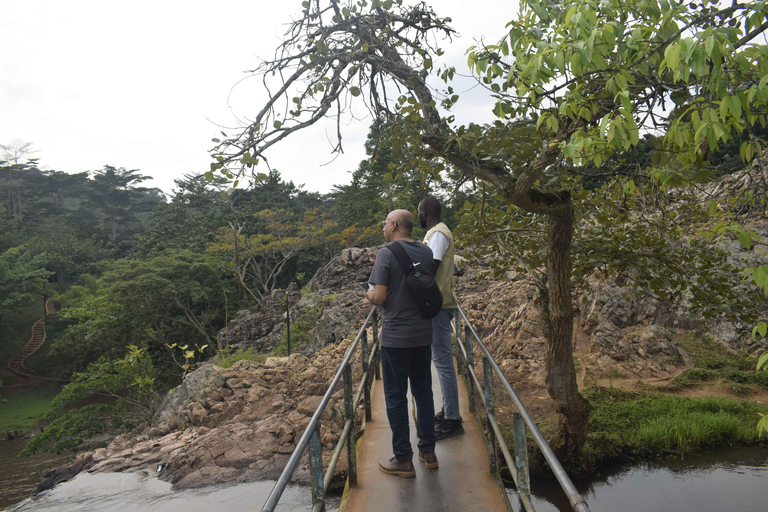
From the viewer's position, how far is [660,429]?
609 cm

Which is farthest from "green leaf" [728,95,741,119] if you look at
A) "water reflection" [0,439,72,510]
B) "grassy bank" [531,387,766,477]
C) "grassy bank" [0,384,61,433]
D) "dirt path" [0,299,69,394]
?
"dirt path" [0,299,69,394]

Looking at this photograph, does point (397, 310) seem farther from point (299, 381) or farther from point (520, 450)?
point (299, 381)

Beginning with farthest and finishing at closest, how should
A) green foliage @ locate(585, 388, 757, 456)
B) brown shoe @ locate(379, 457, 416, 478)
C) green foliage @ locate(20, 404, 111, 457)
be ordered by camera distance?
green foliage @ locate(20, 404, 111, 457)
green foliage @ locate(585, 388, 757, 456)
brown shoe @ locate(379, 457, 416, 478)

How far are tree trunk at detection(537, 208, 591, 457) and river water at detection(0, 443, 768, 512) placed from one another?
2.87 ft

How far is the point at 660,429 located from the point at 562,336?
2.84m

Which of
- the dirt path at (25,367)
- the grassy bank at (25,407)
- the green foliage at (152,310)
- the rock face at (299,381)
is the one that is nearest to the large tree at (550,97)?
the rock face at (299,381)

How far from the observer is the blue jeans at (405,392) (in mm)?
2869

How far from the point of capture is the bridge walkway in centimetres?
273

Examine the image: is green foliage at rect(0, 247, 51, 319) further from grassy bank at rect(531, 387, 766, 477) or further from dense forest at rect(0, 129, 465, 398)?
grassy bank at rect(531, 387, 766, 477)

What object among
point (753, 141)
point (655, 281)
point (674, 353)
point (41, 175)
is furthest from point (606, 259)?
point (41, 175)

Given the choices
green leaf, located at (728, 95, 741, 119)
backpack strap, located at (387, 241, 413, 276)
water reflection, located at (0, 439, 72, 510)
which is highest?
green leaf, located at (728, 95, 741, 119)

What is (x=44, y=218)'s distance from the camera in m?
38.4

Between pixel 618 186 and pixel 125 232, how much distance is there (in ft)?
157

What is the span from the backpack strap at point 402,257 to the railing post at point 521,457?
1022mm
